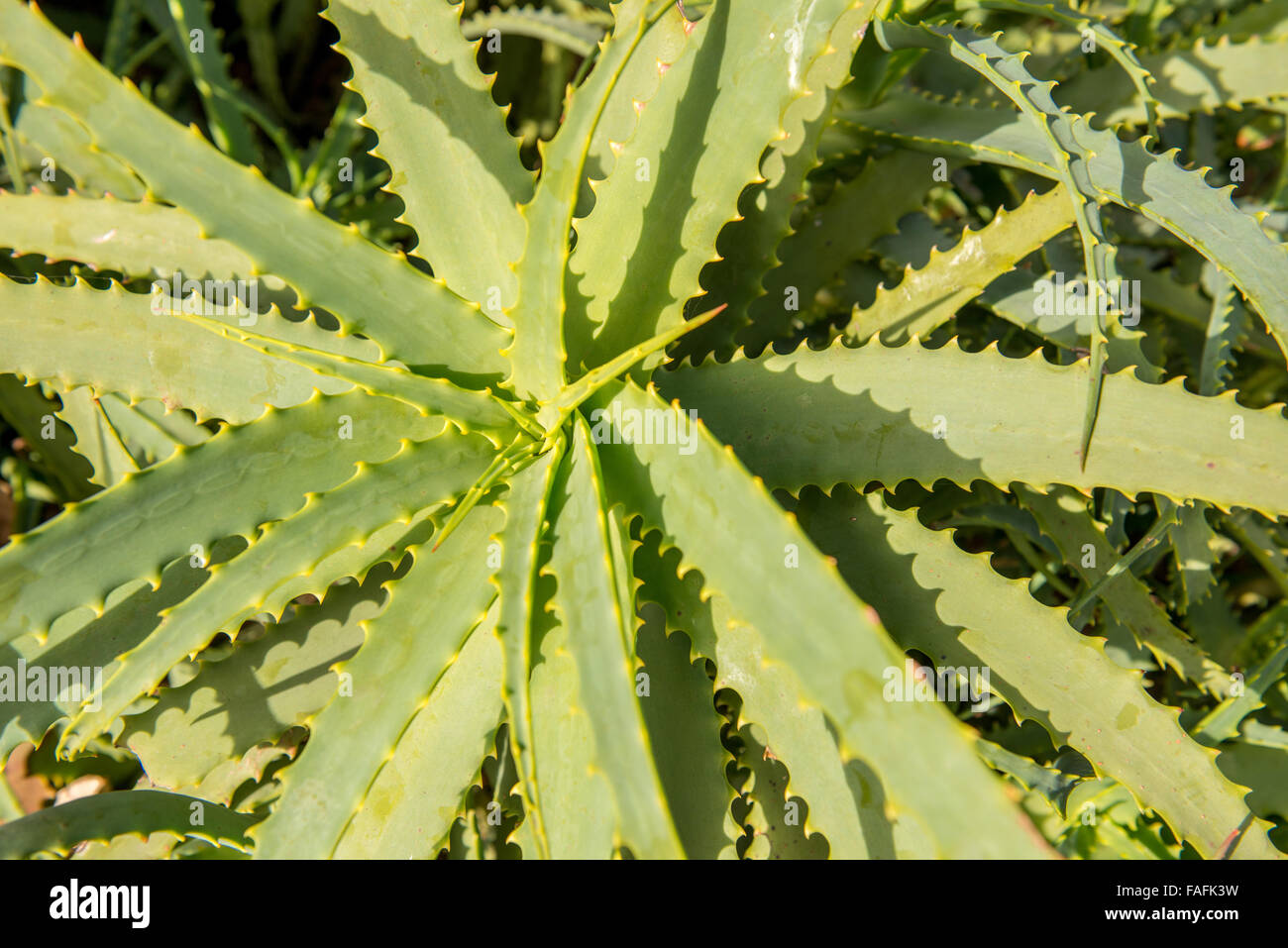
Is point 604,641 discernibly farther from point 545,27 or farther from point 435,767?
point 545,27

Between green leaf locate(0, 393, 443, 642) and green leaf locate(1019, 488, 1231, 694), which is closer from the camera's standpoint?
green leaf locate(0, 393, 443, 642)

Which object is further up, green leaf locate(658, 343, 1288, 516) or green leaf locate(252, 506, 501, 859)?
green leaf locate(658, 343, 1288, 516)

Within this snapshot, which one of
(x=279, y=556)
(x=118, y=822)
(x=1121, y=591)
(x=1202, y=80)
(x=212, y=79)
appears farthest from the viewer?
(x=212, y=79)

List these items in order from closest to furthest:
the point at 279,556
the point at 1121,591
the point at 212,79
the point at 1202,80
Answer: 1. the point at 279,556
2. the point at 1121,591
3. the point at 1202,80
4. the point at 212,79

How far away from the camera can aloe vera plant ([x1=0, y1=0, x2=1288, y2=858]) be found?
2.31 feet

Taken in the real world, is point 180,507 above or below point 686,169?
below

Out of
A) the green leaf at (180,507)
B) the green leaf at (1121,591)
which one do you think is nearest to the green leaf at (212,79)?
the green leaf at (180,507)

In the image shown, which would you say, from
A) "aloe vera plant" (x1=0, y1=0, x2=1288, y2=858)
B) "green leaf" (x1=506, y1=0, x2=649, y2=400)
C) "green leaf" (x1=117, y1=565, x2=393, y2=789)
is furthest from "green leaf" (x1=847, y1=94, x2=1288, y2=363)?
"green leaf" (x1=117, y1=565, x2=393, y2=789)

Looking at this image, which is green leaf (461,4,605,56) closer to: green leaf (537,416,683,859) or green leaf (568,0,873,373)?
green leaf (568,0,873,373)

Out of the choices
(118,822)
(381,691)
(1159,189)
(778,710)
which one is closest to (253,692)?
(118,822)

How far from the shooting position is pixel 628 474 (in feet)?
2.49

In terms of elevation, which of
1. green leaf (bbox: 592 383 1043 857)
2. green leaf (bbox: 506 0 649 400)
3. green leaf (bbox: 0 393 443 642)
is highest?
green leaf (bbox: 506 0 649 400)

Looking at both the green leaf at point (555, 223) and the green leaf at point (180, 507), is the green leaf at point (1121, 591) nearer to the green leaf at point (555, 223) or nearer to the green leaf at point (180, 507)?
the green leaf at point (555, 223)
